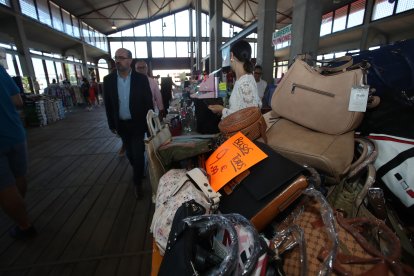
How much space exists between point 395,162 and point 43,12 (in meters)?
12.7

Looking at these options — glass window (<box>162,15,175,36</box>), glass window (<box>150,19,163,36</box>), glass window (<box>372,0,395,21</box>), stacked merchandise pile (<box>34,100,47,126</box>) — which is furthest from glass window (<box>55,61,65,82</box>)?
glass window (<box>372,0,395,21</box>)

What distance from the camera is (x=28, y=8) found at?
8.20 meters

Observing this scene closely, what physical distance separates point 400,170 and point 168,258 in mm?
968

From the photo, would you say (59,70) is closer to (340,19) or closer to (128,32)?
(128,32)

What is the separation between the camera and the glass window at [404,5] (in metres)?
6.61

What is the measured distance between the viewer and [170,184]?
1022mm

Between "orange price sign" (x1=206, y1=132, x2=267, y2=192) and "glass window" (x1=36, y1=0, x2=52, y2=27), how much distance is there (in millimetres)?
11579

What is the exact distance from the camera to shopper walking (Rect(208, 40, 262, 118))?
166cm

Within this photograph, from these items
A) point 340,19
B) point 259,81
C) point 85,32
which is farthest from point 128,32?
point 259,81

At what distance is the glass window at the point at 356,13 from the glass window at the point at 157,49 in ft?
46.7

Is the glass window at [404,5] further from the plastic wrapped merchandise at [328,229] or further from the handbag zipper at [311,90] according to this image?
the plastic wrapped merchandise at [328,229]

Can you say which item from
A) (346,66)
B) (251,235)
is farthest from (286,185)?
(346,66)

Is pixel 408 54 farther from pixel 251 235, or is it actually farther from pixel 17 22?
pixel 17 22

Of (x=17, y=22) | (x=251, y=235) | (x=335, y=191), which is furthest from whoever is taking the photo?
(x=17, y=22)
